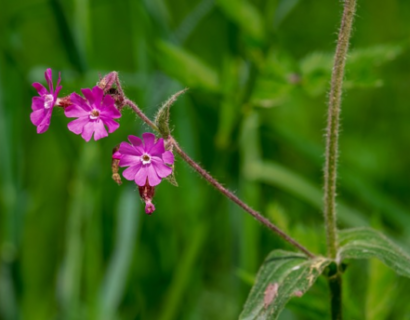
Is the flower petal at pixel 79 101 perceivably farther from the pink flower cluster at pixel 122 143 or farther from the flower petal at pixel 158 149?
the flower petal at pixel 158 149

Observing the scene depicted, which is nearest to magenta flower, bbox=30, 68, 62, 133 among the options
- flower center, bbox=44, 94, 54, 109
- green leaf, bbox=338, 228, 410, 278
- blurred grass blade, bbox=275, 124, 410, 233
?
flower center, bbox=44, 94, 54, 109

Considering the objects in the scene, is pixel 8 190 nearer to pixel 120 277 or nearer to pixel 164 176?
pixel 120 277

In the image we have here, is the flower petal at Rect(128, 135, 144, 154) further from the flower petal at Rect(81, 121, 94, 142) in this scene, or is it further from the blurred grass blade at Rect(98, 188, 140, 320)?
the blurred grass blade at Rect(98, 188, 140, 320)

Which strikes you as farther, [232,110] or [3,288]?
[3,288]

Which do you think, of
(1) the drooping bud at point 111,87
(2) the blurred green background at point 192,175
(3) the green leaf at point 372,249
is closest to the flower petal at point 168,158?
(1) the drooping bud at point 111,87

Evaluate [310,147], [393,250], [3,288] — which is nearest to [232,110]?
[310,147]

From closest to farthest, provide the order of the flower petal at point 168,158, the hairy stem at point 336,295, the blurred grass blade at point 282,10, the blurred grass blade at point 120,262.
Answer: the flower petal at point 168,158 → the hairy stem at point 336,295 → the blurred grass blade at point 120,262 → the blurred grass blade at point 282,10

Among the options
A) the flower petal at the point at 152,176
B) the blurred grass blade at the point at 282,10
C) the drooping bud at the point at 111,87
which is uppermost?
the blurred grass blade at the point at 282,10
